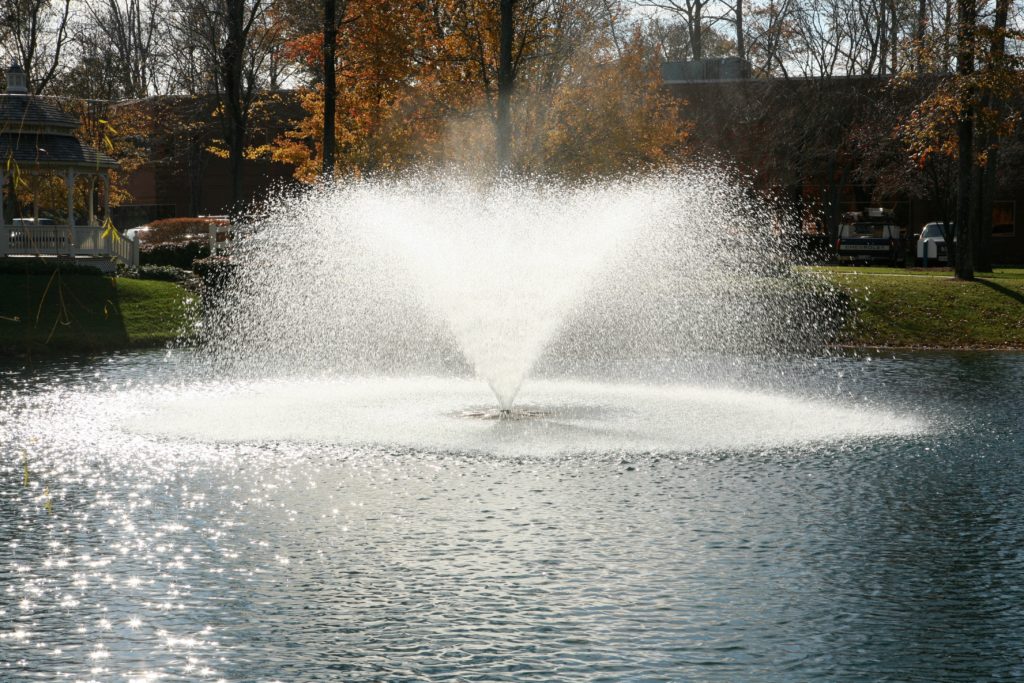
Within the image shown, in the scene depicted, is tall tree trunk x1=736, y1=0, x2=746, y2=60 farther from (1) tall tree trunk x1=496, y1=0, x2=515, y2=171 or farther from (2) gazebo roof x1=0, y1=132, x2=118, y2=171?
(2) gazebo roof x1=0, y1=132, x2=118, y2=171

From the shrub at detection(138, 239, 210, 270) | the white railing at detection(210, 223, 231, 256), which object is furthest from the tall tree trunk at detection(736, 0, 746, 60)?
the shrub at detection(138, 239, 210, 270)

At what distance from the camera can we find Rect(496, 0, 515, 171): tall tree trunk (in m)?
32.5

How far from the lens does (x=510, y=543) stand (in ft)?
Result: 34.6

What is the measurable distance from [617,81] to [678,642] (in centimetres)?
2984

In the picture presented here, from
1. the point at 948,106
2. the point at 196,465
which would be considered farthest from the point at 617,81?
the point at 196,465

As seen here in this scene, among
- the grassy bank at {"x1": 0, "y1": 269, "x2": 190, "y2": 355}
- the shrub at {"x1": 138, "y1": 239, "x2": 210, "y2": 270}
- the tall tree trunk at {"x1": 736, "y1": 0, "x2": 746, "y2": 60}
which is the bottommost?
the grassy bank at {"x1": 0, "y1": 269, "x2": 190, "y2": 355}

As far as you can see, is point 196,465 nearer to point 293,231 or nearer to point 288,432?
point 288,432

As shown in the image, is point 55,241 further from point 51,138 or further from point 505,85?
point 505,85

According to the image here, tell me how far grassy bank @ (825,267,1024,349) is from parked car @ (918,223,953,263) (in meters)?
14.2

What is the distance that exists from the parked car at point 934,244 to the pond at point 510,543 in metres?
31.6

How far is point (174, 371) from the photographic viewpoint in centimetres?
2388

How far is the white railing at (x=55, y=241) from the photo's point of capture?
37.2 metres

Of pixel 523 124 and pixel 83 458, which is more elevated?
pixel 523 124

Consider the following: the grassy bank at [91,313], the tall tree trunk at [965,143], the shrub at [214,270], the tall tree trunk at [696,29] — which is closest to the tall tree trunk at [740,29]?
the tall tree trunk at [696,29]
